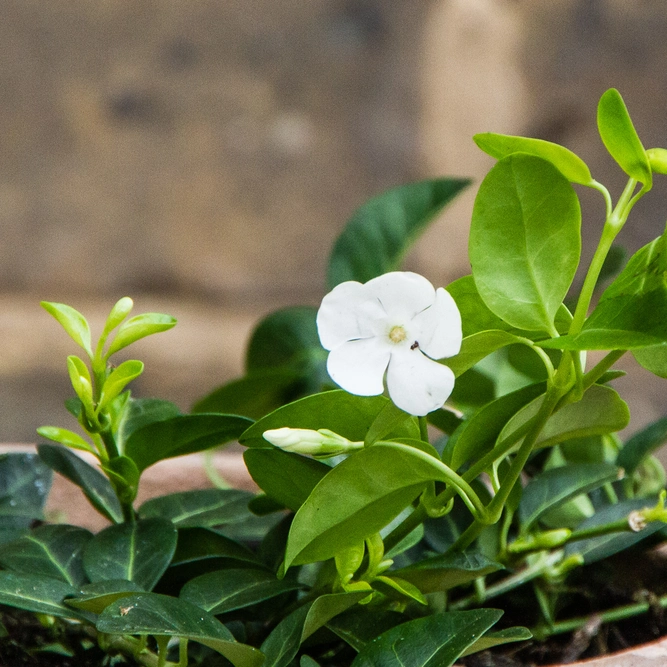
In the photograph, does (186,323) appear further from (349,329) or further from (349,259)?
(349,329)

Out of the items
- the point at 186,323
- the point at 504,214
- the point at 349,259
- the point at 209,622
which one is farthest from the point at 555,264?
the point at 186,323

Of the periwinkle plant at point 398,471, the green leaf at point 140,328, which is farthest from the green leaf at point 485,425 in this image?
the green leaf at point 140,328

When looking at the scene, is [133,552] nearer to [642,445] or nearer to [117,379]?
[117,379]

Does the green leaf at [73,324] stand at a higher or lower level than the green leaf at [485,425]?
higher

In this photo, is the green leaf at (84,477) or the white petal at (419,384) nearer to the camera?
the white petal at (419,384)

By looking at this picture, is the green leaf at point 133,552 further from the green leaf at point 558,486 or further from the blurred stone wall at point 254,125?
the blurred stone wall at point 254,125

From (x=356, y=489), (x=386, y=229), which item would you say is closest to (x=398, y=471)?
(x=356, y=489)

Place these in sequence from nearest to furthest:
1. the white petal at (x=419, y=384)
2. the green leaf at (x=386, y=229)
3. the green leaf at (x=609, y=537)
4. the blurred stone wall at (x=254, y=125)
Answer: the white petal at (x=419, y=384) < the green leaf at (x=609, y=537) < the green leaf at (x=386, y=229) < the blurred stone wall at (x=254, y=125)
